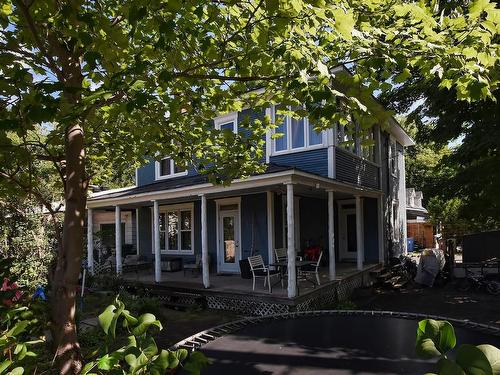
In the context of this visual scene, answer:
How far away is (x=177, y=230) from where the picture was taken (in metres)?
16.3

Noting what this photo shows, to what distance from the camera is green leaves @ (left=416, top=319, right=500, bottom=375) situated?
0.90 meters

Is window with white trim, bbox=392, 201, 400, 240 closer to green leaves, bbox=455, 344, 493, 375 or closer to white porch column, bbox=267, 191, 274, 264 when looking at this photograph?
white porch column, bbox=267, 191, 274, 264

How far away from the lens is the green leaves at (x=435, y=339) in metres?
0.96

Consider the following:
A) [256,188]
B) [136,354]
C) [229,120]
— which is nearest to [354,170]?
[256,188]

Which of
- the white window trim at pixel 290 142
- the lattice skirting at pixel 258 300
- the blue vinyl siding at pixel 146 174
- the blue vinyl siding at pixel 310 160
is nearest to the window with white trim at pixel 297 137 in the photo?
the white window trim at pixel 290 142

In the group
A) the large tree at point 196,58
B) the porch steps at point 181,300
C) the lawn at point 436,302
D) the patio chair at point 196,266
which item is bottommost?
the lawn at point 436,302

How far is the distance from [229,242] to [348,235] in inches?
191

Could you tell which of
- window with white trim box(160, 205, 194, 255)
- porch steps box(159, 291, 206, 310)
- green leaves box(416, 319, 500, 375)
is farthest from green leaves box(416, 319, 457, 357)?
window with white trim box(160, 205, 194, 255)

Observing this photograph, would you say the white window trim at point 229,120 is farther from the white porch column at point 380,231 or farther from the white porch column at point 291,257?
the white porch column at point 380,231

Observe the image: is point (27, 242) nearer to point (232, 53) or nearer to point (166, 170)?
point (166, 170)

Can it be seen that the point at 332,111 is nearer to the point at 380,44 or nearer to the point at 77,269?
the point at 380,44

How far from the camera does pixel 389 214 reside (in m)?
17.7

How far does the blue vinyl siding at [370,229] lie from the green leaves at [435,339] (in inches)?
592

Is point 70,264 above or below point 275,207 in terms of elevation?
below
